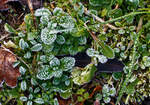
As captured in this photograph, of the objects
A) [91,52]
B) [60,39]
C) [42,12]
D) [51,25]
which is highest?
[42,12]

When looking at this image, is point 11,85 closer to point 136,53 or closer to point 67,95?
point 67,95

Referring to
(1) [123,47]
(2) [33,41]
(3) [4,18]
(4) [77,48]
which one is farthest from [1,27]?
(1) [123,47]

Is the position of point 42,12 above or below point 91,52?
above

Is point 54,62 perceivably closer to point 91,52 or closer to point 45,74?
point 45,74

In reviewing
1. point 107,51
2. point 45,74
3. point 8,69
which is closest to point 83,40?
Answer: point 107,51

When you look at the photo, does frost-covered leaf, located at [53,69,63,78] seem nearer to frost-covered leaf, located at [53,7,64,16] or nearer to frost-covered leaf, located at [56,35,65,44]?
frost-covered leaf, located at [56,35,65,44]

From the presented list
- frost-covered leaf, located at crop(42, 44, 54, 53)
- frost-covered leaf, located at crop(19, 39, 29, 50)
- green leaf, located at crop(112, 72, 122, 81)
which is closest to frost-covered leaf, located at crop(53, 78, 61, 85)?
frost-covered leaf, located at crop(42, 44, 54, 53)

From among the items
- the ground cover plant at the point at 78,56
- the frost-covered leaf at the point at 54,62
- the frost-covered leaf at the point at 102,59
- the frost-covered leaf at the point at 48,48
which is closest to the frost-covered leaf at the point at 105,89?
the ground cover plant at the point at 78,56

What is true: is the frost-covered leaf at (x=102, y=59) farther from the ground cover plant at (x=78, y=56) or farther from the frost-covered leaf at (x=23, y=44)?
the frost-covered leaf at (x=23, y=44)

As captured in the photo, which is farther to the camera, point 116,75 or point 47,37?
point 116,75
